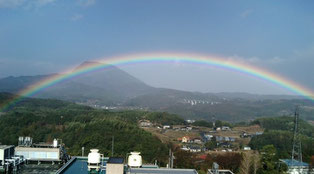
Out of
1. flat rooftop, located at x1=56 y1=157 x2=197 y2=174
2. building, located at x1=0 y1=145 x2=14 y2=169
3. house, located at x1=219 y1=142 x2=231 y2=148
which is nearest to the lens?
flat rooftop, located at x1=56 y1=157 x2=197 y2=174

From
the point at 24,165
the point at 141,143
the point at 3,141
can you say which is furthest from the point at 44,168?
the point at 3,141

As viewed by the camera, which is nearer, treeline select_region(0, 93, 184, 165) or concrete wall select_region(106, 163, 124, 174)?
concrete wall select_region(106, 163, 124, 174)

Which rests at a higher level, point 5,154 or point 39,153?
point 5,154

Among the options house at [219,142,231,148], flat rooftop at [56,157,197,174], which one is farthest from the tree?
house at [219,142,231,148]

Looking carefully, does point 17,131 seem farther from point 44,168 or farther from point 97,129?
point 44,168

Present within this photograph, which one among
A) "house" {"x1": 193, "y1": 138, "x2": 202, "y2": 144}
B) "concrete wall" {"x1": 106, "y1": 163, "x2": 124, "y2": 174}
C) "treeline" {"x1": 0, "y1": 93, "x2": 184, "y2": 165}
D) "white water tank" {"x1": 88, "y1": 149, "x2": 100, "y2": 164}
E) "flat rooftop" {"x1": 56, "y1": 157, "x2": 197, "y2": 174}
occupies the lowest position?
"house" {"x1": 193, "y1": 138, "x2": 202, "y2": 144}

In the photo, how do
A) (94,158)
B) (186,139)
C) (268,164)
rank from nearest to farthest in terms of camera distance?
1. (94,158)
2. (268,164)
3. (186,139)

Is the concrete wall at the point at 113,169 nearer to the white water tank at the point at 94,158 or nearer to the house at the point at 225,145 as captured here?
the white water tank at the point at 94,158

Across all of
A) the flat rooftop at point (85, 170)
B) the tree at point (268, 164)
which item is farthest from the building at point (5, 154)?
the tree at point (268, 164)

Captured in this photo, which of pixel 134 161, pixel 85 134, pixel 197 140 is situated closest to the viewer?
pixel 134 161

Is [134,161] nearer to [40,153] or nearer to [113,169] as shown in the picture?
[113,169]

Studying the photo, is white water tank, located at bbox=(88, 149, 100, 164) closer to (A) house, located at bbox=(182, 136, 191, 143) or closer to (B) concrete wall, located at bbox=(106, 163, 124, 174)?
(B) concrete wall, located at bbox=(106, 163, 124, 174)

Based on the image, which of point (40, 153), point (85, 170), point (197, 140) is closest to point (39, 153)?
point (40, 153)
